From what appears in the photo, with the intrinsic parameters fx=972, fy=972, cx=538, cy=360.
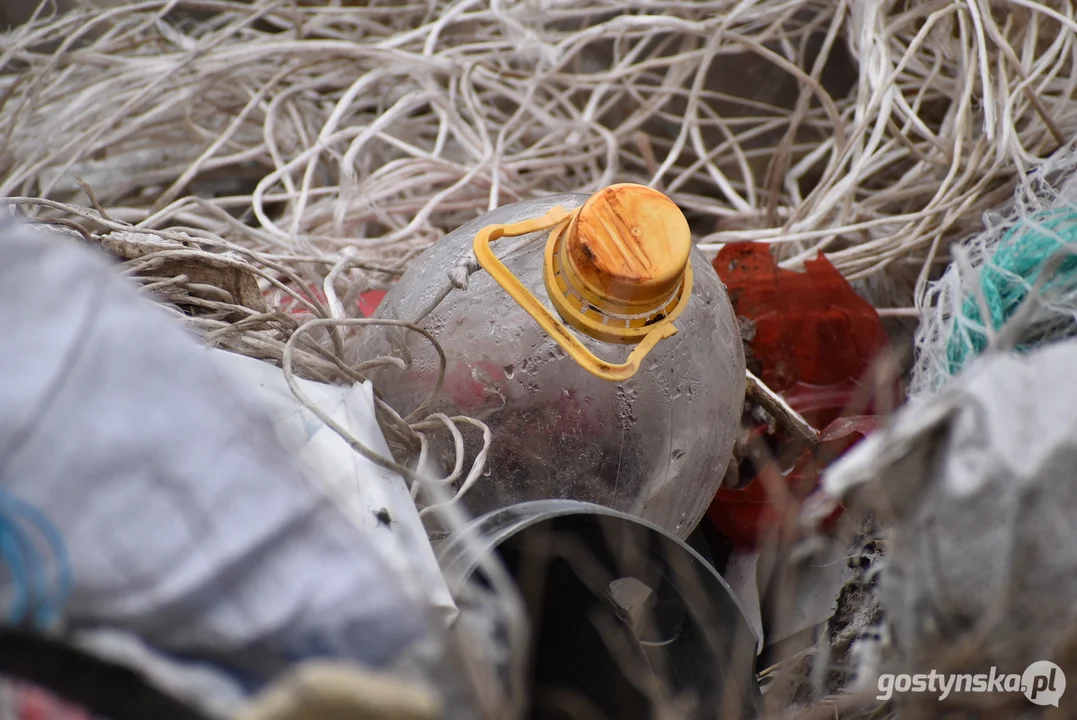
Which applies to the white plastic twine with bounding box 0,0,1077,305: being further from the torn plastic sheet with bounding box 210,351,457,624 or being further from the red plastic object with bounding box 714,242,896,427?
the torn plastic sheet with bounding box 210,351,457,624

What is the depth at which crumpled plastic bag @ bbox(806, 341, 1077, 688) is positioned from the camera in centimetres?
33

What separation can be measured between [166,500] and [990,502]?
0.28m

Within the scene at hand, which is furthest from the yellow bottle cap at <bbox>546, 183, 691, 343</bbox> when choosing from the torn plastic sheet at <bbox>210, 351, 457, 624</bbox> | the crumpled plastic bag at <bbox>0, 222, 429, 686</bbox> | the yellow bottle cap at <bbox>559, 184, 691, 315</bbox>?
the crumpled plastic bag at <bbox>0, 222, 429, 686</bbox>

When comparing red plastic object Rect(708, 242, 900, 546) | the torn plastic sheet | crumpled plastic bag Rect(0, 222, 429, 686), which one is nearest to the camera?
crumpled plastic bag Rect(0, 222, 429, 686)

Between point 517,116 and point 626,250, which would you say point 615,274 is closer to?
point 626,250

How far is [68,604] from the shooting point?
12.3 inches

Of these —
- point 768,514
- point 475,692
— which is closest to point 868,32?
point 768,514

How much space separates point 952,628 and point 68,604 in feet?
0.99

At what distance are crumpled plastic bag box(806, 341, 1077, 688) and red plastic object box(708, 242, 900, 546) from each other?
45 centimetres

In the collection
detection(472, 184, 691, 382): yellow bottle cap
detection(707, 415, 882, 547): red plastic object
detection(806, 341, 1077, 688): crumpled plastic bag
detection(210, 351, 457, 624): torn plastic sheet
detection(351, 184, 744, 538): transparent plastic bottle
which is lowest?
detection(707, 415, 882, 547): red plastic object

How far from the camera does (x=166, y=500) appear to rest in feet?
1.08

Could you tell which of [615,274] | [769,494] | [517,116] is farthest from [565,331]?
[517,116]

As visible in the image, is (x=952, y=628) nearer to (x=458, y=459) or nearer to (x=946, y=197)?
(x=458, y=459)

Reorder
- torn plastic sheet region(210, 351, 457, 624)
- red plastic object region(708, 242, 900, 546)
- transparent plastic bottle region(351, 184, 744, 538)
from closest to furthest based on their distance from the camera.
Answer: torn plastic sheet region(210, 351, 457, 624)
transparent plastic bottle region(351, 184, 744, 538)
red plastic object region(708, 242, 900, 546)
